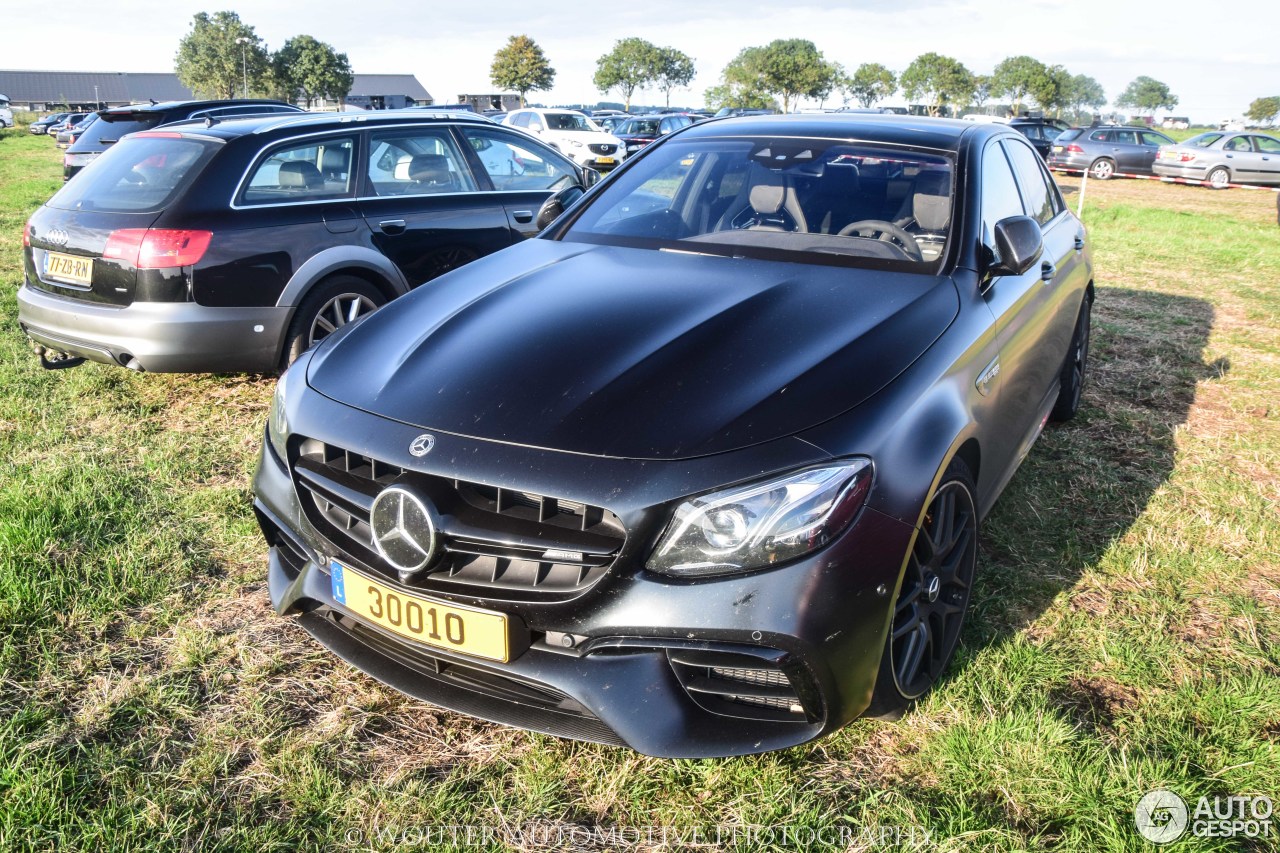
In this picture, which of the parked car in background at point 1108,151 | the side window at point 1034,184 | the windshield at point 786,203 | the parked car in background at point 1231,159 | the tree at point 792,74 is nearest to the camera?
the windshield at point 786,203

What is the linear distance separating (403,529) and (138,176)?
369 cm

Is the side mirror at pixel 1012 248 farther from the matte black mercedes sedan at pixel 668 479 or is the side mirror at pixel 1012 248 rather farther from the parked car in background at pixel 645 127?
the parked car in background at pixel 645 127

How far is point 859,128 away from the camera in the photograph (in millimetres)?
3393

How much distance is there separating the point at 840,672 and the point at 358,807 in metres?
1.13

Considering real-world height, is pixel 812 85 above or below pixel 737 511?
above

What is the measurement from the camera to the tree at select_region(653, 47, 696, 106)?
279 ft

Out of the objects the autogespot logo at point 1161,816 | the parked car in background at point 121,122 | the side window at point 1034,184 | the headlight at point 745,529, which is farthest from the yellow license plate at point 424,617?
the parked car in background at point 121,122

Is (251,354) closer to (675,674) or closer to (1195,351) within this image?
(675,674)

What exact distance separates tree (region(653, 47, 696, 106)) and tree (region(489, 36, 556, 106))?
1203 cm

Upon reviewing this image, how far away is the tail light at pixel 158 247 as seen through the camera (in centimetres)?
423

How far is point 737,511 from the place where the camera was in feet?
6.07

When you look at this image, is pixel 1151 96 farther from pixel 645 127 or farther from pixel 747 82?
pixel 645 127

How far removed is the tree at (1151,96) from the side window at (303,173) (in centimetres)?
16069

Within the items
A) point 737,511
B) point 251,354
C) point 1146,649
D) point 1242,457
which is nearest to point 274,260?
point 251,354
